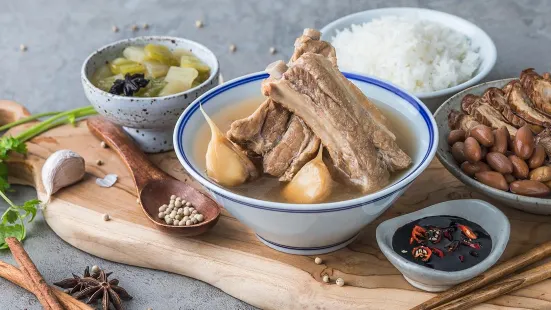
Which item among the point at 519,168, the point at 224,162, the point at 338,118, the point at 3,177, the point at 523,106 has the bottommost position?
the point at 3,177

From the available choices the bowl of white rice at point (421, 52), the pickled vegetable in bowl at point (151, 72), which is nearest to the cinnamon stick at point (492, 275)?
the bowl of white rice at point (421, 52)

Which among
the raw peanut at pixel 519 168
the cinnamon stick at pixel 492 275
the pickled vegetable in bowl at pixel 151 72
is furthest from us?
the pickled vegetable in bowl at pixel 151 72

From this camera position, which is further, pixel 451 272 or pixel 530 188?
pixel 530 188

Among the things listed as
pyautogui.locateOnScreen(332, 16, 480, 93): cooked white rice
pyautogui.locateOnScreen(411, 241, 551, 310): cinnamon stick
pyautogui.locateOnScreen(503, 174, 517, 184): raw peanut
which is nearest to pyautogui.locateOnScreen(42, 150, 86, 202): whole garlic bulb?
pyautogui.locateOnScreen(332, 16, 480, 93): cooked white rice

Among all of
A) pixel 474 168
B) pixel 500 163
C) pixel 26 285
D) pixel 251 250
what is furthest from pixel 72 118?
pixel 500 163

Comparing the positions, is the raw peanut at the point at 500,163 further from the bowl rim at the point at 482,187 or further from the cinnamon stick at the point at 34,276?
the cinnamon stick at the point at 34,276

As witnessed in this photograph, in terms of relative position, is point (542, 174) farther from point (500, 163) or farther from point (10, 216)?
point (10, 216)
